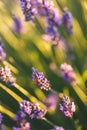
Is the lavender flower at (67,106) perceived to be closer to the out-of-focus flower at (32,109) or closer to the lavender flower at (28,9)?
the out-of-focus flower at (32,109)

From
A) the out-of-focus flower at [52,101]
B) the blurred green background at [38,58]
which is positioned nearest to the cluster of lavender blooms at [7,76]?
the blurred green background at [38,58]

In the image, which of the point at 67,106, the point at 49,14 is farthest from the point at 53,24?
the point at 67,106

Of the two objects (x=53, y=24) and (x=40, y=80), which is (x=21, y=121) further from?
(x=53, y=24)

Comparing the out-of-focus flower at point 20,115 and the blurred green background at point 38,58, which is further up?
the blurred green background at point 38,58

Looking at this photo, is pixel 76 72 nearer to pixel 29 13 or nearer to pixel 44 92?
pixel 44 92

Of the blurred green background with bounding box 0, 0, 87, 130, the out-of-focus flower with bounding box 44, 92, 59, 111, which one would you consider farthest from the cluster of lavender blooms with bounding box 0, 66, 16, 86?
the out-of-focus flower with bounding box 44, 92, 59, 111

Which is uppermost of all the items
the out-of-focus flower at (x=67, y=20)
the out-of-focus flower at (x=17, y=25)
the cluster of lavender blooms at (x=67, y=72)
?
the out-of-focus flower at (x=17, y=25)
